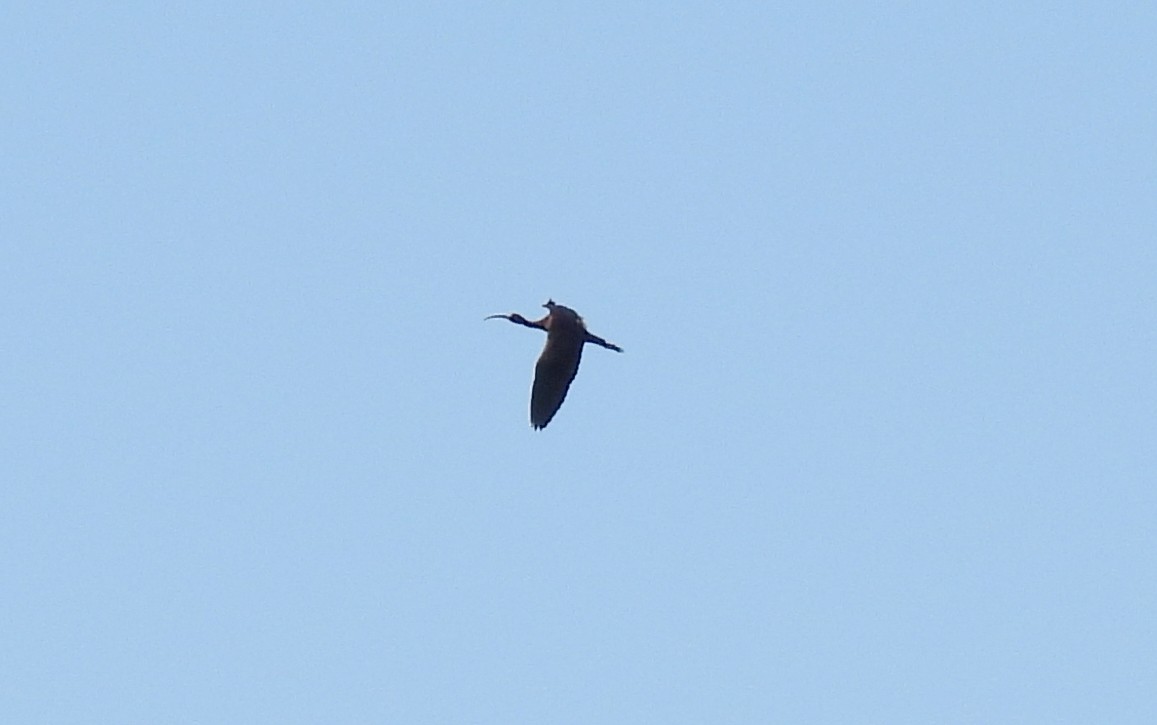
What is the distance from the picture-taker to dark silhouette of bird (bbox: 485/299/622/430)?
283ft

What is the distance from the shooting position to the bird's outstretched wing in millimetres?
86688

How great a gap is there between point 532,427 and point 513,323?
2305mm

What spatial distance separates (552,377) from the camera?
86938 mm

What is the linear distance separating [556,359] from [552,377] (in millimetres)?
340

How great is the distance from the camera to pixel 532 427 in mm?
86688

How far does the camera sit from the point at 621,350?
85938 millimetres

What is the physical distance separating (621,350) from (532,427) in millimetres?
1948

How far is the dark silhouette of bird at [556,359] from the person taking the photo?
8638 cm

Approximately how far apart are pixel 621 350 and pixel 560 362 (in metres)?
1.25

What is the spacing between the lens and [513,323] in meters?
88.3

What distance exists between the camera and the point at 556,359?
86.8 m

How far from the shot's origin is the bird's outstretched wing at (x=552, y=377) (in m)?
86.7
